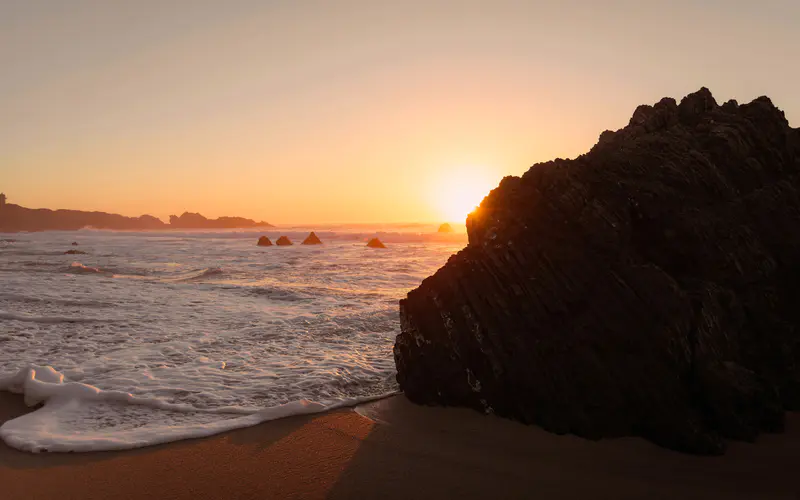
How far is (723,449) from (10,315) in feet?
39.4

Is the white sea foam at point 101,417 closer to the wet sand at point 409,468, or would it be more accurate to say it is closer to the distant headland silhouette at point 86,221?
the wet sand at point 409,468

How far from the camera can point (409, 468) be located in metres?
3.82

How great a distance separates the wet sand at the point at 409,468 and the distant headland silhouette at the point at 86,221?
104 m

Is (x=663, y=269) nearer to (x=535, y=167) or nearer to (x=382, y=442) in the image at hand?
(x=535, y=167)

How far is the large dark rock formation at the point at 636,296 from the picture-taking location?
4145mm

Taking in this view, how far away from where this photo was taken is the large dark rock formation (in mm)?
4145

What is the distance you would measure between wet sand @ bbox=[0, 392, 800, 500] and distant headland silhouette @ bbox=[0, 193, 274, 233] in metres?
104

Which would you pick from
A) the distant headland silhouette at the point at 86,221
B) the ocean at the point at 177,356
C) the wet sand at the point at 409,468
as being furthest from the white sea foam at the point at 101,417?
the distant headland silhouette at the point at 86,221

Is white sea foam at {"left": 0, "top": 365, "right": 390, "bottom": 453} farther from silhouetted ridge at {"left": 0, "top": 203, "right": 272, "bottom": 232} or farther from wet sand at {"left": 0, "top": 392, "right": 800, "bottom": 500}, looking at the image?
silhouetted ridge at {"left": 0, "top": 203, "right": 272, "bottom": 232}

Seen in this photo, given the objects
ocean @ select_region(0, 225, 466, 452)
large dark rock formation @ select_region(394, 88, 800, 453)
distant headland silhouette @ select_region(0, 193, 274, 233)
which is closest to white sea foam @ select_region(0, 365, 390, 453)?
ocean @ select_region(0, 225, 466, 452)

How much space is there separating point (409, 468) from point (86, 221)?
426ft

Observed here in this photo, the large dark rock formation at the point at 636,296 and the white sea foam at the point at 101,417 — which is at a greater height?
the large dark rock formation at the point at 636,296

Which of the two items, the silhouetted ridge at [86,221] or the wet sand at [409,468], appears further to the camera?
the silhouetted ridge at [86,221]

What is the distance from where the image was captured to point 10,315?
9.20m
